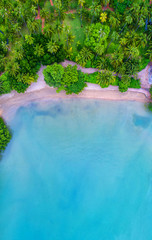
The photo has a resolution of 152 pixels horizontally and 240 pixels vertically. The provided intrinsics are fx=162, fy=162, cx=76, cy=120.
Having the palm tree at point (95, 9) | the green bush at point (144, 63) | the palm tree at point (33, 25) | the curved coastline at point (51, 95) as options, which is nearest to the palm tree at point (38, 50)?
the curved coastline at point (51, 95)

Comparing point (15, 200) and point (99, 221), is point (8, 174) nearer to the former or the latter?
point (15, 200)

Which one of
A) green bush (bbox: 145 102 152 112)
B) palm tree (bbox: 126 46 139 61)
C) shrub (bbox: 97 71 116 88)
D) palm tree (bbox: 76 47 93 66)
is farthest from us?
green bush (bbox: 145 102 152 112)

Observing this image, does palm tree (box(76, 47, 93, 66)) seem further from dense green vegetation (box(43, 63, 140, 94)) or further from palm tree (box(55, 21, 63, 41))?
palm tree (box(55, 21, 63, 41))

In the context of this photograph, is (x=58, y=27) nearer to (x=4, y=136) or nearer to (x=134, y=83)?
(x=134, y=83)

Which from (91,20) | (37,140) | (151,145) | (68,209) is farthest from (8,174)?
(91,20)

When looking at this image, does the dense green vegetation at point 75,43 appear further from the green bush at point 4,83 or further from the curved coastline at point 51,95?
the curved coastline at point 51,95

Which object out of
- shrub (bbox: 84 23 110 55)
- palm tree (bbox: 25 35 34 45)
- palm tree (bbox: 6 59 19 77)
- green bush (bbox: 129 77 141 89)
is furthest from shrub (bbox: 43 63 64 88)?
green bush (bbox: 129 77 141 89)
